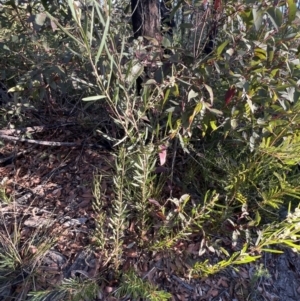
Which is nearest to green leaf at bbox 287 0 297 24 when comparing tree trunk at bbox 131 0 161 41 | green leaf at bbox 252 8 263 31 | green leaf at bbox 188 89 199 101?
green leaf at bbox 252 8 263 31

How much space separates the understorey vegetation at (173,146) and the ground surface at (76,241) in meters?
0.01

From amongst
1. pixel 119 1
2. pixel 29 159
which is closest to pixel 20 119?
pixel 29 159

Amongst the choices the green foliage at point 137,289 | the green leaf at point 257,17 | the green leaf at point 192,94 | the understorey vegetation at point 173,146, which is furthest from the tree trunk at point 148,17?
the green foliage at point 137,289

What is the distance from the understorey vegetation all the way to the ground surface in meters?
0.01

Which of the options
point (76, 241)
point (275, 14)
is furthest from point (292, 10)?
point (76, 241)

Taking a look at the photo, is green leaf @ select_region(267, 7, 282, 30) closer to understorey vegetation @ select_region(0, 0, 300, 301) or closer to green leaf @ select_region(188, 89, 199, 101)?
understorey vegetation @ select_region(0, 0, 300, 301)

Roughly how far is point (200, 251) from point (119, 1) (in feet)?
5.63

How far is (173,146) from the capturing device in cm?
225

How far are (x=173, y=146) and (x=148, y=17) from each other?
2.47ft

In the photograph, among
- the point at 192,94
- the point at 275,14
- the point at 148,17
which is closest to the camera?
the point at 275,14

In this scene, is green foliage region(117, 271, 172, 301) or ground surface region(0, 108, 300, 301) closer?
green foliage region(117, 271, 172, 301)

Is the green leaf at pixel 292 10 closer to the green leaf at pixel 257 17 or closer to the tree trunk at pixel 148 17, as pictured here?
the green leaf at pixel 257 17

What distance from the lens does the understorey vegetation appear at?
1.74 m

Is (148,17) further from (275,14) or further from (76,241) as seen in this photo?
(76,241)
